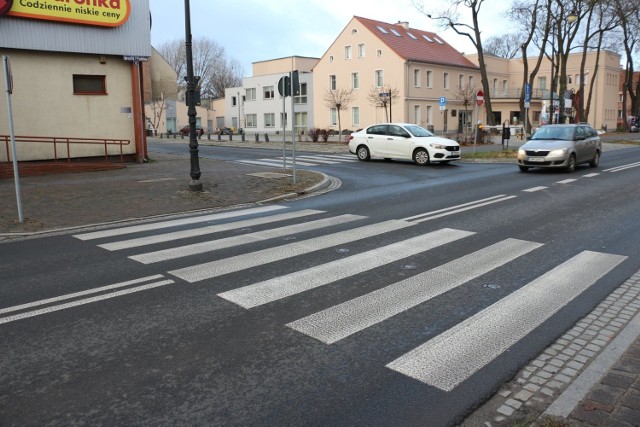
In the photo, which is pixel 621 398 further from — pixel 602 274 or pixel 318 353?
pixel 602 274

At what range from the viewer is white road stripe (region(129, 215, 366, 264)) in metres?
7.19

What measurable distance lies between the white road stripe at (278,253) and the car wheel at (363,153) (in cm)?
1391

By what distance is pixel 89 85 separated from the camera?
61.4 ft

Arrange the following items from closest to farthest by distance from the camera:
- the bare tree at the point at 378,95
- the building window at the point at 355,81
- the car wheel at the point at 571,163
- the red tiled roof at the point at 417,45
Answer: the car wheel at the point at 571,163
the bare tree at the point at 378,95
the red tiled roof at the point at 417,45
the building window at the point at 355,81

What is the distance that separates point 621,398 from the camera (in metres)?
3.40

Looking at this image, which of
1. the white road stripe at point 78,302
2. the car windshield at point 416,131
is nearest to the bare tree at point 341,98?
the car windshield at point 416,131

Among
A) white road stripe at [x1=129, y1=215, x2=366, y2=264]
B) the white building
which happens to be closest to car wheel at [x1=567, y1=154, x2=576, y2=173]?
white road stripe at [x1=129, y1=215, x2=366, y2=264]

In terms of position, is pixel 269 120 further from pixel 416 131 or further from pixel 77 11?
pixel 77 11

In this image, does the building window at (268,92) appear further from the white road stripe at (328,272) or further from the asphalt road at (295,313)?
the white road stripe at (328,272)

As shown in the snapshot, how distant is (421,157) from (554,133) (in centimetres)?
478

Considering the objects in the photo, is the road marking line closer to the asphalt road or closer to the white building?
the asphalt road

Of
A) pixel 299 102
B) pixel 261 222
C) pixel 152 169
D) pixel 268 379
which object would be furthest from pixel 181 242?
pixel 299 102

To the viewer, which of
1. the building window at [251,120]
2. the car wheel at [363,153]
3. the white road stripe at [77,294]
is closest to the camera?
the white road stripe at [77,294]

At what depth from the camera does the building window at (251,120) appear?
2721 inches
